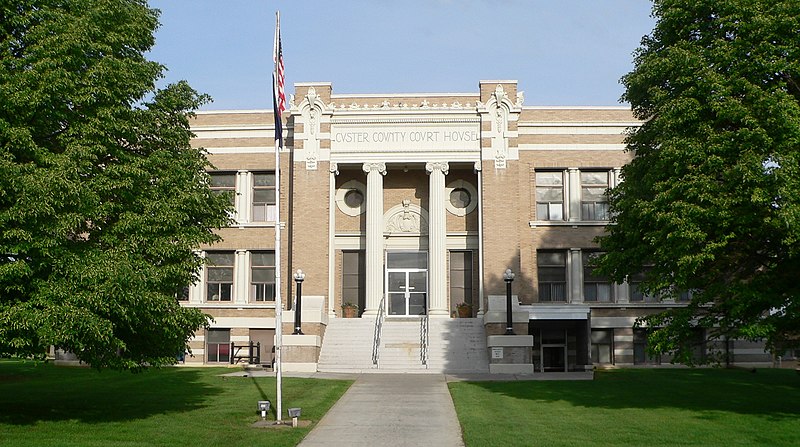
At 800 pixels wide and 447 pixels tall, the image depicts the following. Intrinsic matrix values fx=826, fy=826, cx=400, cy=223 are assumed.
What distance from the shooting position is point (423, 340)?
32812 millimetres

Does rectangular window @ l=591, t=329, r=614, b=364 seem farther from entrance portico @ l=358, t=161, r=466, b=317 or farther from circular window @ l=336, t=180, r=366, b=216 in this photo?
circular window @ l=336, t=180, r=366, b=216

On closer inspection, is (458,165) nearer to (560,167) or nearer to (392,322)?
(560,167)

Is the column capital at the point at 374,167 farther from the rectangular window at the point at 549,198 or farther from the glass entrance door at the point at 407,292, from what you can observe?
the rectangular window at the point at 549,198

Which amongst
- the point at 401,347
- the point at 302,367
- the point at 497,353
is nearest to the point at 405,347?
the point at 401,347

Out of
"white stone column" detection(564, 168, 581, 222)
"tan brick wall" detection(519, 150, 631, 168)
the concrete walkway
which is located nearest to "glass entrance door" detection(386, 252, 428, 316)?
"tan brick wall" detection(519, 150, 631, 168)

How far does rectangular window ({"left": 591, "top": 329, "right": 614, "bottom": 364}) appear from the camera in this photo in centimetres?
3784

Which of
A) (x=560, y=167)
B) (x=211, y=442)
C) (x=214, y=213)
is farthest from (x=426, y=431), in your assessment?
(x=560, y=167)

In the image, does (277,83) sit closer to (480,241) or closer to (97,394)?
(97,394)

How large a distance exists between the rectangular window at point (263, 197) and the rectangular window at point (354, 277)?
4.08 metres

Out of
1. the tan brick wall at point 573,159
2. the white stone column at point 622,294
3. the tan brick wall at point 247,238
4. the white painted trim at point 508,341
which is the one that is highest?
the tan brick wall at point 573,159

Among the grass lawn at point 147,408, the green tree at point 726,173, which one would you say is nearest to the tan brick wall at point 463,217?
the grass lawn at point 147,408

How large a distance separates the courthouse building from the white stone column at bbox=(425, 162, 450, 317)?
0.20 feet

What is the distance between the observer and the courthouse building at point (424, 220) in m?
35.6

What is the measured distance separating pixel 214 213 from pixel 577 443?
9527 millimetres
